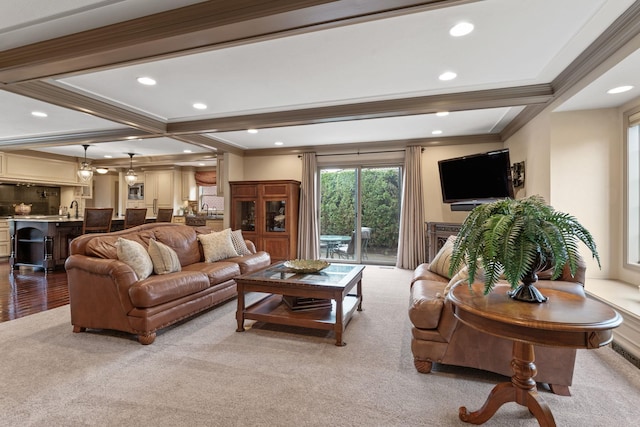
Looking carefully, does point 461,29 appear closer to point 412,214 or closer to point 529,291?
point 529,291

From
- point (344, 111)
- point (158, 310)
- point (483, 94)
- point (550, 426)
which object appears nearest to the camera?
point (550, 426)

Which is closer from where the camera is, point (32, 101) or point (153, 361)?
point (153, 361)

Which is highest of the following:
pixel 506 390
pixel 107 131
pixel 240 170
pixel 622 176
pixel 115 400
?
pixel 107 131

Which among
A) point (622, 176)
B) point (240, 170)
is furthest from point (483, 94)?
point (240, 170)

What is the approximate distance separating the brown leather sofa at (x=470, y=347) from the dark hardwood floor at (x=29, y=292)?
3.90 m

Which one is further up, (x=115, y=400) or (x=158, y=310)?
(x=158, y=310)

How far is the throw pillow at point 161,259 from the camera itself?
3.11 metres

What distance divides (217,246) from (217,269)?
65cm

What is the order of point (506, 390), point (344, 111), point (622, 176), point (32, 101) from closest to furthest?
point (506, 390) < point (622, 176) < point (32, 101) < point (344, 111)

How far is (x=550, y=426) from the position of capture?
1469mm

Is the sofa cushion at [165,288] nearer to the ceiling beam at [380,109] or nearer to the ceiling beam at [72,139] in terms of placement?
the ceiling beam at [380,109]

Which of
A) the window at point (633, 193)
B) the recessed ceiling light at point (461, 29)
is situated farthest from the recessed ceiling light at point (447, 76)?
the window at point (633, 193)

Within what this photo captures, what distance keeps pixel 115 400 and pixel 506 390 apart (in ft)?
7.03

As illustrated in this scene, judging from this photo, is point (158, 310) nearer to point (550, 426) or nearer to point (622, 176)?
point (550, 426)
